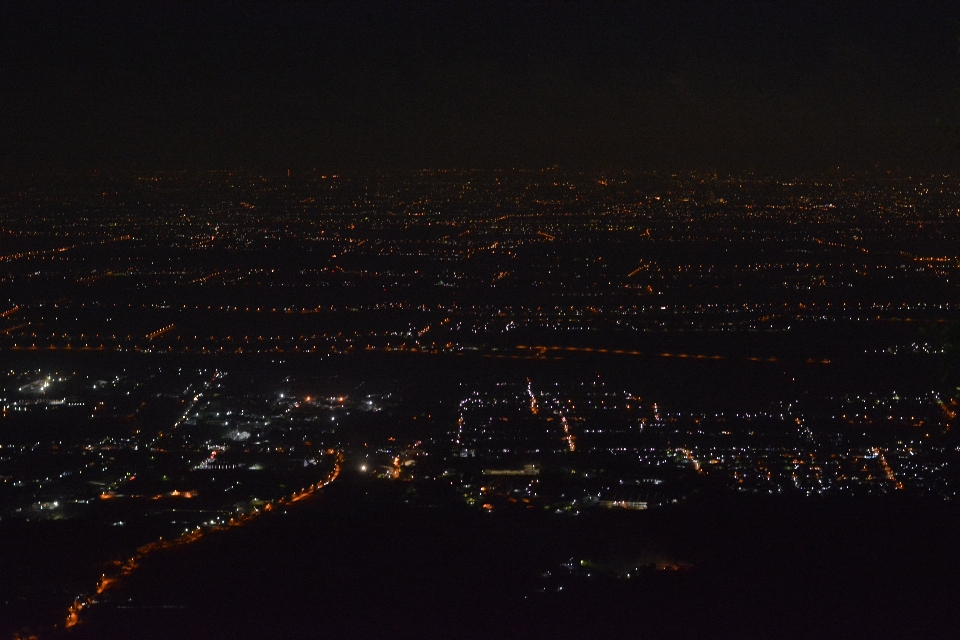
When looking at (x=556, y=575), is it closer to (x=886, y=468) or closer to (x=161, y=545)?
(x=161, y=545)

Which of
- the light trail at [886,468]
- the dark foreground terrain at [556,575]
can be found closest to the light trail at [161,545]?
the dark foreground terrain at [556,575]

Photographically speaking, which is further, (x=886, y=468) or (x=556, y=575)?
(x=886, y=468)

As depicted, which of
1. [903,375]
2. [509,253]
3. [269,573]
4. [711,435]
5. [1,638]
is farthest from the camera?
[509,253]

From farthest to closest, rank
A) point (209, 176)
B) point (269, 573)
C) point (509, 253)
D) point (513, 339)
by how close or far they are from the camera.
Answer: point (209, 176) → point (509, 253) → point (513, 339) → point (269, 573)

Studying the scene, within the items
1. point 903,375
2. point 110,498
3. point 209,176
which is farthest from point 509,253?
point 209,176

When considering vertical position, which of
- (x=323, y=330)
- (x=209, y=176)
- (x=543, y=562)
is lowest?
(x=209, y=176)

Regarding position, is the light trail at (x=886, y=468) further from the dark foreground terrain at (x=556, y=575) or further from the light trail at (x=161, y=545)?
the light trail at (x=161, y=545)

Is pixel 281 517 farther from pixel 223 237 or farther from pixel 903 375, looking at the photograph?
pixel 223 237

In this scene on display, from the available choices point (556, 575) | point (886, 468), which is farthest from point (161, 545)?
point (886, 468)

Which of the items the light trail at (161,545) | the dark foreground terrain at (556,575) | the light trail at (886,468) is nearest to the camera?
the dark foreground terrain at (556,575)

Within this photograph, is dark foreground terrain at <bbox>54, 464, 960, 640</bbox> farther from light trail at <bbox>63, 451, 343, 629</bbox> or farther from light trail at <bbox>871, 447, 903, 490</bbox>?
light trail at <bbox>871, 447, 903, 490</bbox>

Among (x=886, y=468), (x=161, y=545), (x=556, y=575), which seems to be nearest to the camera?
(x=556, y=575)
